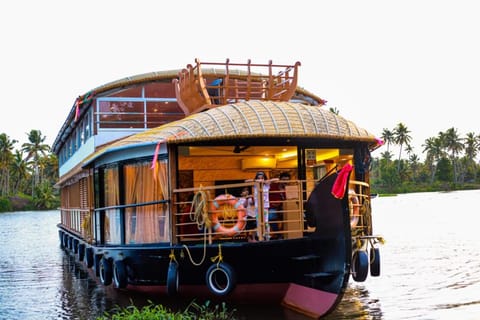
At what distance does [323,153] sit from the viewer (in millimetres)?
11031

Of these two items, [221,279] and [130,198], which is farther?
[130,198]

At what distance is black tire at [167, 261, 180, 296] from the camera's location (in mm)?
9352

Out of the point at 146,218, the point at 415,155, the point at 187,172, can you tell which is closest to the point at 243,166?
the point at 187,172

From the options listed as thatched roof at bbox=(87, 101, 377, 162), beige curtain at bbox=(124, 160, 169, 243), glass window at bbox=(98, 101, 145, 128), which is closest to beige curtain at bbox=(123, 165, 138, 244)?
beige curtain at bbox=(124, 160, 169, 243)

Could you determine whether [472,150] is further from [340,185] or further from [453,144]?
[340,185]

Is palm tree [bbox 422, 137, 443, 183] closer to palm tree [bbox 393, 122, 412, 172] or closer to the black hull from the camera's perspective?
palm tree [bbox 393, 122, 412, 172]

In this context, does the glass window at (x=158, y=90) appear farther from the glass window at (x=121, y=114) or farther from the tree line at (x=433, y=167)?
the tree line at (x=433, y=167)

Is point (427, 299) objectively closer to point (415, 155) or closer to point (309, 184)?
point (309, 184)

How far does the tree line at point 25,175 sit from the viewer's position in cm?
7934

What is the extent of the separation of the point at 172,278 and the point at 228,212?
1.28 meters

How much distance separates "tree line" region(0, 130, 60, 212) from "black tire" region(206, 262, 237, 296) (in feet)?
244

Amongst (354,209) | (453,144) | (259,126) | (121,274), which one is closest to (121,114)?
(121,274)

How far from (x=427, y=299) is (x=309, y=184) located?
2996mm

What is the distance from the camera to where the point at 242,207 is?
9219 mm
